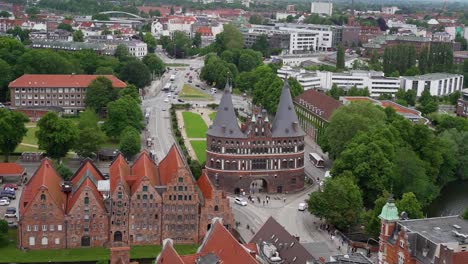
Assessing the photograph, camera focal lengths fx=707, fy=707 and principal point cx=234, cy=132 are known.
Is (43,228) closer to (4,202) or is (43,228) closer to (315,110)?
(4,202)

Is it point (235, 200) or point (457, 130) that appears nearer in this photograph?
point (235, 200)

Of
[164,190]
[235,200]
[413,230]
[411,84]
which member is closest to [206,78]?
[411,84]

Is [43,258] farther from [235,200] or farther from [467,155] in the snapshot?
[467,155]

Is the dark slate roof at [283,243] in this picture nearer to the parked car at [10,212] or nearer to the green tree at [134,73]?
the parked car at [10,212]

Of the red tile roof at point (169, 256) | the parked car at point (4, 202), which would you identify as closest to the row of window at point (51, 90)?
the parked car at point (4, 202)

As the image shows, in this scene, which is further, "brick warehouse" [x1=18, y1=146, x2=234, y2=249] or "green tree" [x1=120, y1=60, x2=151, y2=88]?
"green tree" [x1=120, y1=60, x2=151, y2=88]

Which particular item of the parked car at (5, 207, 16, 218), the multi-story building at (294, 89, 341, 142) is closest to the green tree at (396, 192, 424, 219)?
the parked car at (5, 207, 16, 218)

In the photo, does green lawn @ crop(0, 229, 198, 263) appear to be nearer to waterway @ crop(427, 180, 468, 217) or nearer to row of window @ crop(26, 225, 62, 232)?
row of window @ crop(26, 225, 62, 232)
